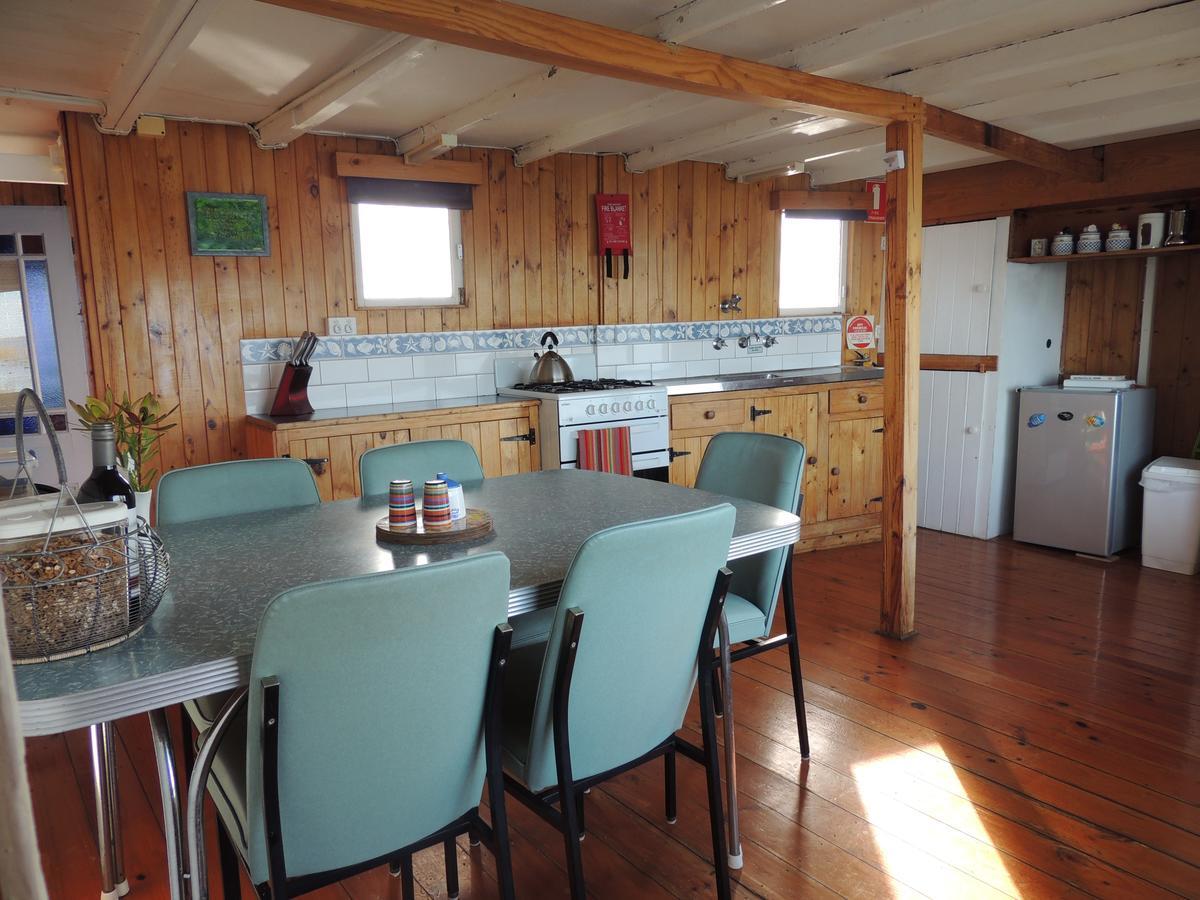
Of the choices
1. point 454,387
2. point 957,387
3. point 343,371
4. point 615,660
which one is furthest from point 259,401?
point 957,387

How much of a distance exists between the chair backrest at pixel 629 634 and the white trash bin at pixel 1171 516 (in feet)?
12.3

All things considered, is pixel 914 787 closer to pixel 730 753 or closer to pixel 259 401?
pixel 730 753

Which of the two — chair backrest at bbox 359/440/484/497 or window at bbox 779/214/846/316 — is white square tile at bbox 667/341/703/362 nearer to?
window at bbox 779/214/846/316

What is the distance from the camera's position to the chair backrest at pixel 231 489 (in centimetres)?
232

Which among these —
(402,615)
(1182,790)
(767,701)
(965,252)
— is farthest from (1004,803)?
A: (965,252)

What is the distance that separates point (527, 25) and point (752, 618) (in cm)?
170

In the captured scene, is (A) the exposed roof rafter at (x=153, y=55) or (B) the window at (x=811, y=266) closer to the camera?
(A) the exposed roof rafter at (x=153, y=55)

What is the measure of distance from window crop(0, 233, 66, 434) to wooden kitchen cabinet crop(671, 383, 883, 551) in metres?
3.61

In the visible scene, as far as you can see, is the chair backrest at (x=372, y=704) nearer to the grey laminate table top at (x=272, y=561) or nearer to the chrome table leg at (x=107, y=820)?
the grey laminate table top at (x=272, y=561)

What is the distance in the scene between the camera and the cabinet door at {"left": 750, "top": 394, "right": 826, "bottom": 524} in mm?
4707

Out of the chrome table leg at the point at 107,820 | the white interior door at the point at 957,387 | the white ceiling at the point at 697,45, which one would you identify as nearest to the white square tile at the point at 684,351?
the white ceiling at the point at 697,45

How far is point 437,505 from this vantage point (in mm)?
2014

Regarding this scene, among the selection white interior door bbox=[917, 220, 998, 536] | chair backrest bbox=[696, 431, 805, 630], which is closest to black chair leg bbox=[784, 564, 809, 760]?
chair backrest bbox=[696, 431, 805, 630]

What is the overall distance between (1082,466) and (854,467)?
120 centimetres
